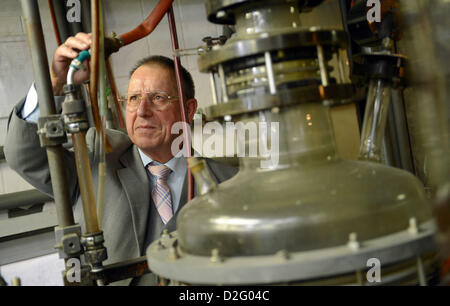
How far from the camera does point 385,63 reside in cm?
76

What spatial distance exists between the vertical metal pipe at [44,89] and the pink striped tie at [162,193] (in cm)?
81

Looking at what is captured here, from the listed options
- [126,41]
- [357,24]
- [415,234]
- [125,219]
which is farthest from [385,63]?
[125,219]

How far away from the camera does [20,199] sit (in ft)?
7.90

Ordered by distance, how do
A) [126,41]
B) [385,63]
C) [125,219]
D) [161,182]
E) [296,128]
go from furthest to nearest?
[161,182] < [125,219] < [126,41] < [385,63] < [296,128]

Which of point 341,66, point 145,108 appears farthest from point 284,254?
point 145,108

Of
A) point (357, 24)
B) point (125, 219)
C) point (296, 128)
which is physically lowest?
point (125, 219)

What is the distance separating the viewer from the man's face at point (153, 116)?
187cm

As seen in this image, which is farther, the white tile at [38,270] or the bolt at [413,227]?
the white tile at [38,270]

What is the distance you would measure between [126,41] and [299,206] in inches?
20.0

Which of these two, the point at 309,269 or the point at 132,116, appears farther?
the point at 132,116

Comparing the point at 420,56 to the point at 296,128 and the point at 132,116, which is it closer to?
the point at 296,128
